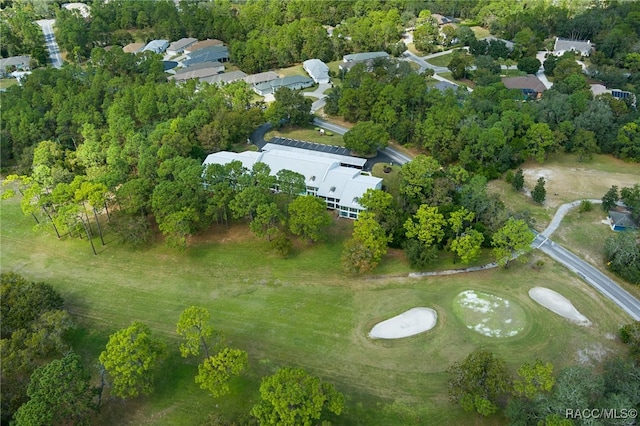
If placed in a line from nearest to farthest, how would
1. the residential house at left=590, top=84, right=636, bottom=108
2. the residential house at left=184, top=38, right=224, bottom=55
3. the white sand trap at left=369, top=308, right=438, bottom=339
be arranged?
1. the white sand trap at left=369, top=308, right=438, bottom=339
2. the residential house at left=590, top=84, right=636, bottom=108
3. the residential house at left=184, top=38, right=224, bottom=55

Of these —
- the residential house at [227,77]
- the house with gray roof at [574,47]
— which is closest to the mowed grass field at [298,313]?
the residential house at [227,77]

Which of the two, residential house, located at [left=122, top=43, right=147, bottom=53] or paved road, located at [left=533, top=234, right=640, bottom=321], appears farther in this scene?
residential house, located at [left=122, top=43, right=147, bottom=53]

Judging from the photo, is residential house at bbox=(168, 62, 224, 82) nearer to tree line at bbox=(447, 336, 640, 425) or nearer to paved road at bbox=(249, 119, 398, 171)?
paved road at bbox=(249, 119, 398, 171)

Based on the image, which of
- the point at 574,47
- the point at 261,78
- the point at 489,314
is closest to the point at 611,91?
the point at 574,47

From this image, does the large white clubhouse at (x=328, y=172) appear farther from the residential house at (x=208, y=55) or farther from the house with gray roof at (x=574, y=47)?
the house with gray roof at (x=574, y=47)

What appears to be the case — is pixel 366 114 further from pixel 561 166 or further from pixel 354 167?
pixel 561 166

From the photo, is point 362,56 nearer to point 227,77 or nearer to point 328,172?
point 227,77

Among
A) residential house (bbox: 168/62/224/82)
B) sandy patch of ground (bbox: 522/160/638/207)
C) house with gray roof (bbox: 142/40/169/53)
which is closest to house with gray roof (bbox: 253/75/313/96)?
residential house (bbox: 168/62/224/82)
